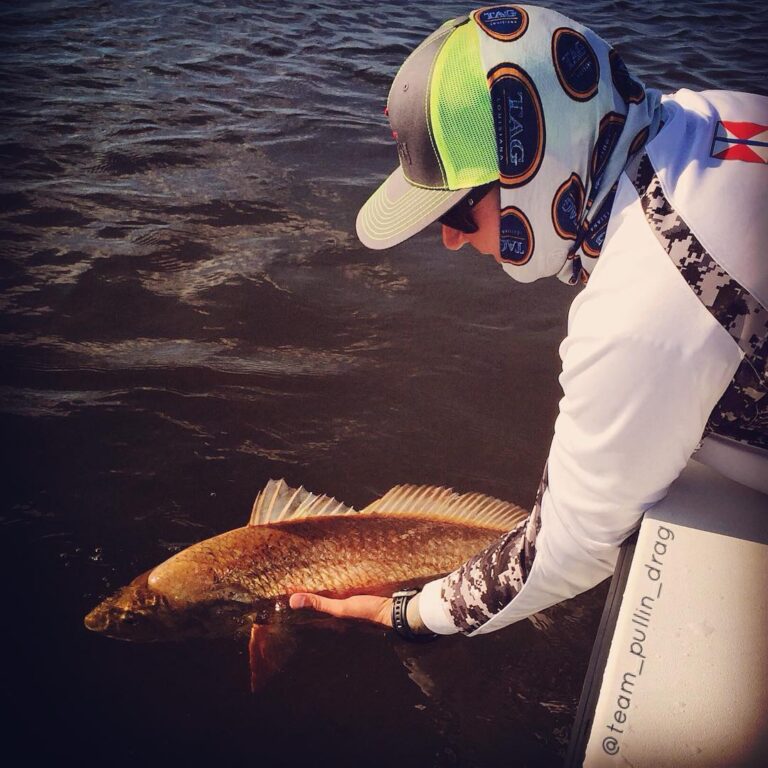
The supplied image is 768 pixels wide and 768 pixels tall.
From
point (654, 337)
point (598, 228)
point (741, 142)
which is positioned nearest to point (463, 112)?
point (598, 228)

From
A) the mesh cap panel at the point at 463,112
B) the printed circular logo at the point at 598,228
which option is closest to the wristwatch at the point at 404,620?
the printed circular logo at the point at 598,228

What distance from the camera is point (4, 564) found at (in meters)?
3.05

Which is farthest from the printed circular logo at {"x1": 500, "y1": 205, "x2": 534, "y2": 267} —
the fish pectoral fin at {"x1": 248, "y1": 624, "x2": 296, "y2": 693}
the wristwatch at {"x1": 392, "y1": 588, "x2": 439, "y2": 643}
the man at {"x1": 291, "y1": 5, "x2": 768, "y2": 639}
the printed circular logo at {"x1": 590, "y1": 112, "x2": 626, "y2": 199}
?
the fish pectoral fin at {"x1": 248, "y1": 624, "x2": 296, "y2": 693}

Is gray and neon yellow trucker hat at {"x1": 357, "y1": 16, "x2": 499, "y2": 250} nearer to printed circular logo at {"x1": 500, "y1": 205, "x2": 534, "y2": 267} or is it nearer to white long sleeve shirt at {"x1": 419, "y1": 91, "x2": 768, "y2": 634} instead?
printed circular logo at {"x1": 500, "y1": 205, "x2": 534, "y2": 267}

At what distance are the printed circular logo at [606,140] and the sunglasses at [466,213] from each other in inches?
10.6

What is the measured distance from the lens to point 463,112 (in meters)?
1.88

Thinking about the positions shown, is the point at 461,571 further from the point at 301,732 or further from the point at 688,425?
the point at 688,425

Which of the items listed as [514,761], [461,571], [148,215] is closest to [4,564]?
[461,571]

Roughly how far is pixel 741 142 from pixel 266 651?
2432mm

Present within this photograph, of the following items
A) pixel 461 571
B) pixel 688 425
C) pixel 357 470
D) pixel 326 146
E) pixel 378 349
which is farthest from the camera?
pixel 326 146

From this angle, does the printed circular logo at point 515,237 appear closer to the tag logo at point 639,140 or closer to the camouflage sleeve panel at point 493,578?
the tag logo at point 639,140

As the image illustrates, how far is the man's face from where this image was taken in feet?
6.50

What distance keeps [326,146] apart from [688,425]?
6.02 meters

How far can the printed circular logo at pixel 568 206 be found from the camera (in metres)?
1.85
